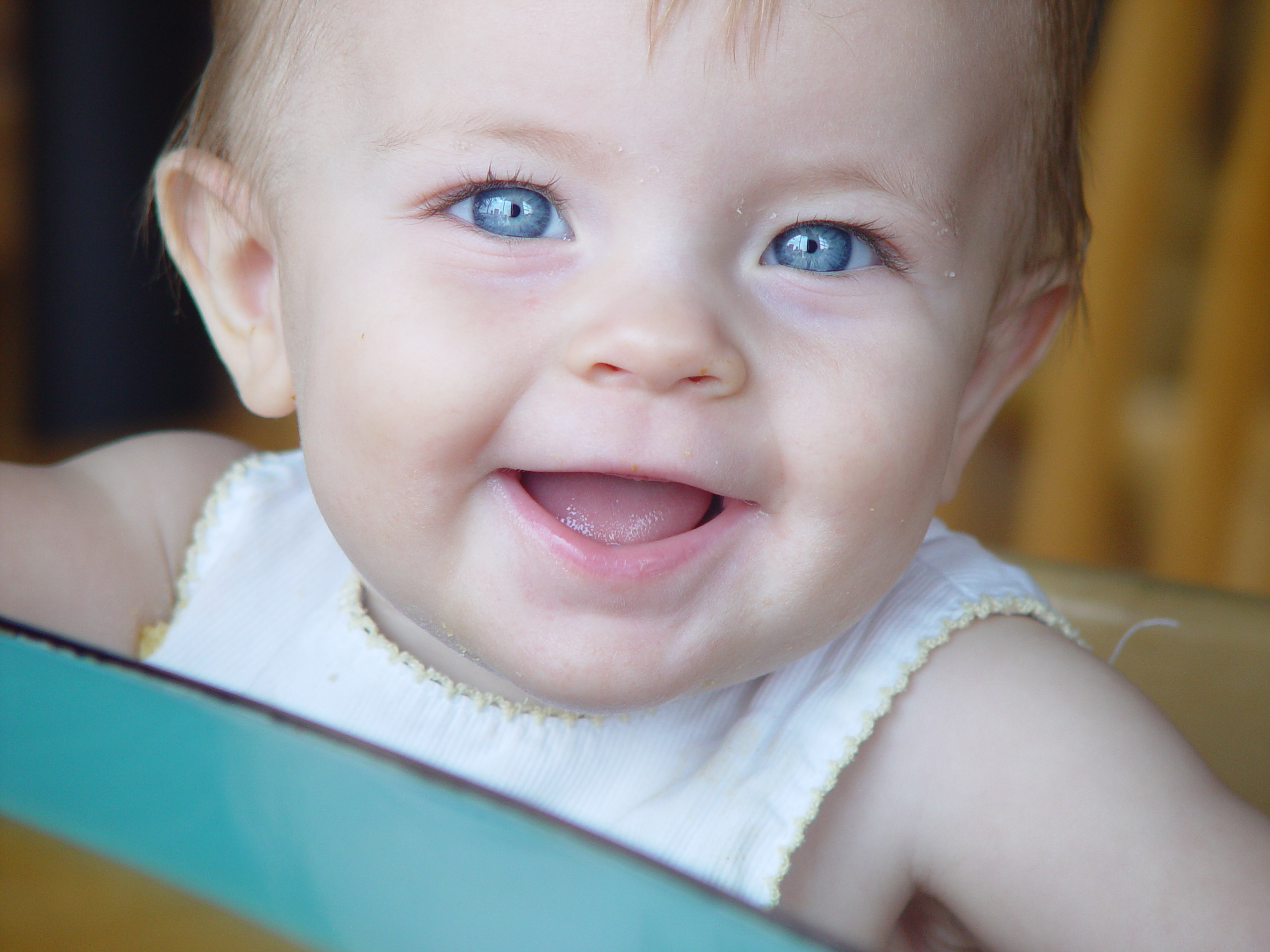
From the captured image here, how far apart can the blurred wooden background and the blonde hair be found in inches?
22.4

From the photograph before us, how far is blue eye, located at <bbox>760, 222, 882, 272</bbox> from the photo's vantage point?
19.3 inches

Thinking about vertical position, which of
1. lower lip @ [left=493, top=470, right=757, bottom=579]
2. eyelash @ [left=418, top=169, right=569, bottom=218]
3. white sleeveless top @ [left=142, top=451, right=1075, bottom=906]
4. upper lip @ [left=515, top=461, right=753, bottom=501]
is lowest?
white sleeveless top @ [left=142, top=451, right=1075, bottom=906]

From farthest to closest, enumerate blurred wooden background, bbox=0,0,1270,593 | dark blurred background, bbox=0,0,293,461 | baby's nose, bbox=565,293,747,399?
dark blurred background, bbox=0,0,293,461, blurred wooden background, bbox=0,0,1270,593, baby's nose, bbox=565,293,747,399

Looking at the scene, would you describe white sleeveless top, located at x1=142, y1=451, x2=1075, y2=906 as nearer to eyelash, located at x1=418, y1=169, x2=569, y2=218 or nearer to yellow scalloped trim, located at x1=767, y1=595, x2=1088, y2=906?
yellow scalloped trim, located at x1=767, y1=595, x2=1088, y2=906

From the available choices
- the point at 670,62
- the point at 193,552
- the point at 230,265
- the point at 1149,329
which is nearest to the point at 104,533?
the point at 193,552

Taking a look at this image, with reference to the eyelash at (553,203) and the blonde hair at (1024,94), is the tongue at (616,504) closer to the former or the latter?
the eyelash at (553,203)

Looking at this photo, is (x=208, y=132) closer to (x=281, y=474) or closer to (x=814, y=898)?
(x=281, y=474)

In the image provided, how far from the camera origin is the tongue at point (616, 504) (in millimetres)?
486

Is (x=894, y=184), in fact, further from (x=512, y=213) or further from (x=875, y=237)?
(x=512, y=213)

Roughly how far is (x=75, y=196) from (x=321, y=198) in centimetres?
163

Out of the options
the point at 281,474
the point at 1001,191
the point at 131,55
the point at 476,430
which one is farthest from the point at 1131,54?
the point at 131,55

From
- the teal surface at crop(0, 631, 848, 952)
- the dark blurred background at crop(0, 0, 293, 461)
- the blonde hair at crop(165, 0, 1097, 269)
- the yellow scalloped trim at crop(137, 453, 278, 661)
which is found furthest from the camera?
the dark blurred background at crop(0, 0, 293, 461)

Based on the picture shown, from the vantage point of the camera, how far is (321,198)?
1.72 ft

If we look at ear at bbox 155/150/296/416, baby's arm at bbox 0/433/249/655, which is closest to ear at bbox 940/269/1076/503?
ear at bbox 155/150/296/416
